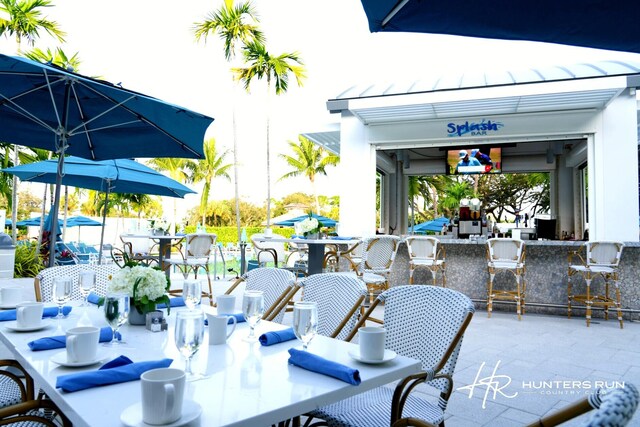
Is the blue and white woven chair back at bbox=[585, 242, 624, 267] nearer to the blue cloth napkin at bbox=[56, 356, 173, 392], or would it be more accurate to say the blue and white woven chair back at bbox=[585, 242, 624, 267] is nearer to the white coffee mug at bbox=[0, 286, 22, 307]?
the blue cloth napkin at bbox=[56, 356, 173, 392]

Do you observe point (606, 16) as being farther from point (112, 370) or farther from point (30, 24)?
point (30, 24)

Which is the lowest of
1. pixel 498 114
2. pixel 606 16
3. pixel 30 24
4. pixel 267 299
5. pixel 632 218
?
pixel 267 299

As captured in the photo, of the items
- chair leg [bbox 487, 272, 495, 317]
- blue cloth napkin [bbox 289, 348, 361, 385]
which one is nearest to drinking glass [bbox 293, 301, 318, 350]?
blue cloth napkin [bbox 289, 348, 361, 385]

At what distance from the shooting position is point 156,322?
1.71 m

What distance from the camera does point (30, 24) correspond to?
10961 millimetres

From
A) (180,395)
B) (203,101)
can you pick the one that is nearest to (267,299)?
(180,395)

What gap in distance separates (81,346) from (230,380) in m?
0.45

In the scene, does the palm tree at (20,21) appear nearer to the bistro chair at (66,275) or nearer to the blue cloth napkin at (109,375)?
the bistro chair at (66,275)

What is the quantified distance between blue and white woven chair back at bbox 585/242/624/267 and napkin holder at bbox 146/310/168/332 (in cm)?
532

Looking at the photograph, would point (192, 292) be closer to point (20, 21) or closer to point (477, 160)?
point (477, 160)

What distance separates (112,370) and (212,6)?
51.2 feet

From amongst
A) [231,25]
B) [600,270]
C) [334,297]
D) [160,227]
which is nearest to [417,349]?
[334,297]

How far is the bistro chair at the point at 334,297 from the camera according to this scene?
2258mm

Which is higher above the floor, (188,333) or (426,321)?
(188,333)
